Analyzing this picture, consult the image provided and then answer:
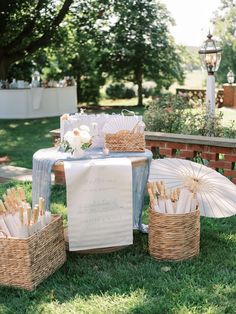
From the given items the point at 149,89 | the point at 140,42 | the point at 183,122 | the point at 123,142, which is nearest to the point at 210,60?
the point at 183,122

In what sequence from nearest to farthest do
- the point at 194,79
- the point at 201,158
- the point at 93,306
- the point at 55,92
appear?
the point at 93,306, the point at 201,158, the point at 55,92, the point at 194,79

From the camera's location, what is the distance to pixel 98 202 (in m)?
3.53

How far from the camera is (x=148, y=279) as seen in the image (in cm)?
330

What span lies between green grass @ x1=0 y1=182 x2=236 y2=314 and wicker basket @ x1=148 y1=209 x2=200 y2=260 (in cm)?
7

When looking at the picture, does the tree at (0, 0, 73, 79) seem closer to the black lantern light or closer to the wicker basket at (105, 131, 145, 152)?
the black lantern light

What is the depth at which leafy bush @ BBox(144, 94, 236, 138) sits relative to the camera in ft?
21.8

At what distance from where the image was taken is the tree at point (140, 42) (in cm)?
1869

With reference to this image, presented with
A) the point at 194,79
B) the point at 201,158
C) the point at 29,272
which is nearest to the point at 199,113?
the point at 201,158

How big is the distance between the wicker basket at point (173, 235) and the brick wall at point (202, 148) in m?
1.74

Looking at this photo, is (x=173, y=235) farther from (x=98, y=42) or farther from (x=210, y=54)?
(x=98, y=42)

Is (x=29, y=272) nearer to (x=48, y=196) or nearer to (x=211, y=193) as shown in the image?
(x=48, y=196)

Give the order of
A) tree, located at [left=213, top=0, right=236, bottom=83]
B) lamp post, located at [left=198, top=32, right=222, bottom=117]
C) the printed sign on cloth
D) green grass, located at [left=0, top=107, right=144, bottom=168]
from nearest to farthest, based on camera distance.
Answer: the printed sign on cloth → lamp post, located at [left=198, top=32, right=222, bottom=117] → green grass, located at [left=0, top=107, right=144, bottom=168] → tree, located at [left=213, top=0, right=236, bottom=83]

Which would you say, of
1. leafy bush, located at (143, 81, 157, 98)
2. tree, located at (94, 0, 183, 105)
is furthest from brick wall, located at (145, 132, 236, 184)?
leafy bush, located at (143, 81, 157, 98)

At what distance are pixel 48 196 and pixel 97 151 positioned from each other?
21.1 inches
